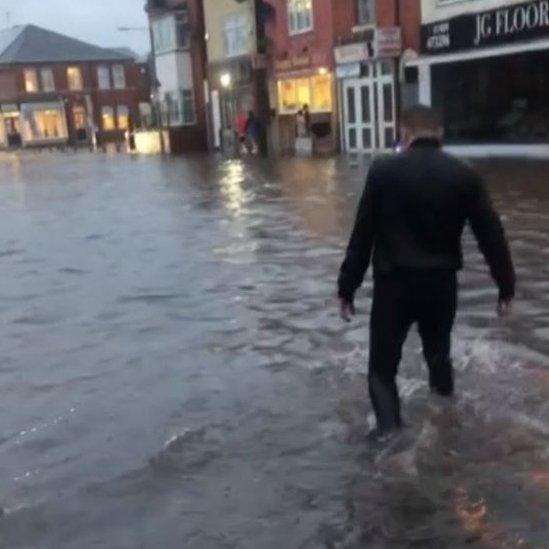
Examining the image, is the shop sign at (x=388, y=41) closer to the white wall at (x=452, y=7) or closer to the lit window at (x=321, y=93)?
the white wall at (x=452, y=7)

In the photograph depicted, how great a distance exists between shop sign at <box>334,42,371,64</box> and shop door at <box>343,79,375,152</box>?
70 cm

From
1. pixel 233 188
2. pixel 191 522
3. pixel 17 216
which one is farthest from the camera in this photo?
pixel 233 188

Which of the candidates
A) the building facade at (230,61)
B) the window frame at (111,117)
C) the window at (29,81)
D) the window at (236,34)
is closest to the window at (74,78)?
the window frame at (111,117)

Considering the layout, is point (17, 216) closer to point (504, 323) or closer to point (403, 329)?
point (504, 323)

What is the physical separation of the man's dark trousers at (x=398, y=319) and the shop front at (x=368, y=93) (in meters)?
25.1

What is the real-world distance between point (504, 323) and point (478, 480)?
3.22 meters

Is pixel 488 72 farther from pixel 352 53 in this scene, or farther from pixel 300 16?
pixel 300 16

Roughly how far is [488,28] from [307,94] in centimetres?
1061

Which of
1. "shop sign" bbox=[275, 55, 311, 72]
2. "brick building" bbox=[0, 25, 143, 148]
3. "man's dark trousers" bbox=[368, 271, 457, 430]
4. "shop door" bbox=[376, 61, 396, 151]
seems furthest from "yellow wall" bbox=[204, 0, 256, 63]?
"man's dark trousers" bbox=[368, 271, 457, 430]

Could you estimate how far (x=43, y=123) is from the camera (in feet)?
253

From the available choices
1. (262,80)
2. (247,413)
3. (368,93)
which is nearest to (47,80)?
(262,80)

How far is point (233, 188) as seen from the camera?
22234 millimetres

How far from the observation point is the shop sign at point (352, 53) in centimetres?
3066

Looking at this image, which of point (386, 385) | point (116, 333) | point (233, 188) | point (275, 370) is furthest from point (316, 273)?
point (233, 188)
